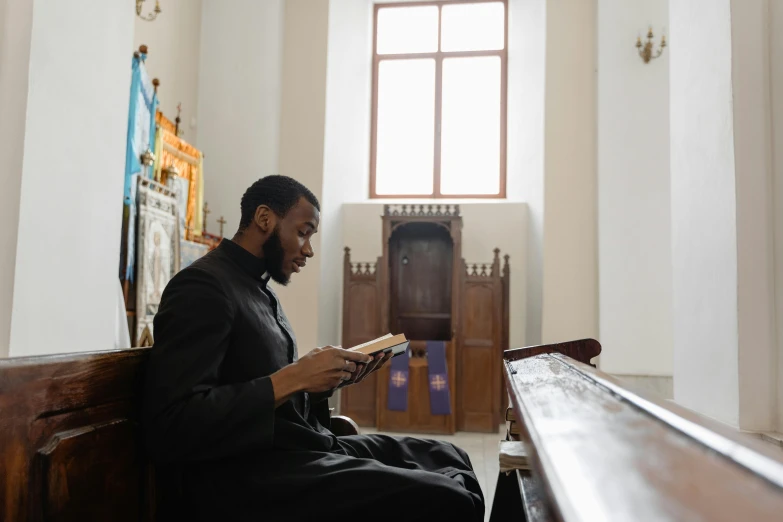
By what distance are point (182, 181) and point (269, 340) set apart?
500cm

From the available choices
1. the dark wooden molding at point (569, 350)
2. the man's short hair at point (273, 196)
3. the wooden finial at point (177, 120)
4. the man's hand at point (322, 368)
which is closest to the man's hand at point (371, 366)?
the man's hand at point (322, 368)

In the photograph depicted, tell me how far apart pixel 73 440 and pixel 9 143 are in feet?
6.05

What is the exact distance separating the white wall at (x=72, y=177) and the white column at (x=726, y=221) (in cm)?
291

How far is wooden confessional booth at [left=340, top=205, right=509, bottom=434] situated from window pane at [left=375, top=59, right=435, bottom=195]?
101cm

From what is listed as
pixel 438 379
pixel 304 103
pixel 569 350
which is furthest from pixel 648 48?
pixel 569 350

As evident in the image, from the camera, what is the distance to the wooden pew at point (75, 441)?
1083mm

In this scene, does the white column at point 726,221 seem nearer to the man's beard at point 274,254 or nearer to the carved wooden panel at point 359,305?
the man's beard at point 274,254

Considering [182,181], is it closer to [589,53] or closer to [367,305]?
[367,305]

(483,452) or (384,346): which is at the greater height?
(384,346)

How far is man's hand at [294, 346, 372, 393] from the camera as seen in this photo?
59.5 inches

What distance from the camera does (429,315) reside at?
7.23 meters

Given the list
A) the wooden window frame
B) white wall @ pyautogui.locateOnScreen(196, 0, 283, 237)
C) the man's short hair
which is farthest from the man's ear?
the wooden window frame

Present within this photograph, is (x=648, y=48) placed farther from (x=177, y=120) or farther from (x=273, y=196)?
(x=273, y=196)

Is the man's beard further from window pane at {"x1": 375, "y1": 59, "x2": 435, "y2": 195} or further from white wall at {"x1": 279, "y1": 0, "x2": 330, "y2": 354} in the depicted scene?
window pane at {"x1": 375, "y1": 59, "x2": 435, "y2": 195}
